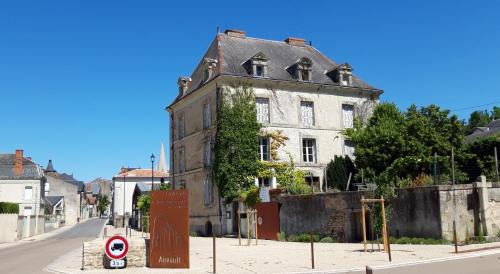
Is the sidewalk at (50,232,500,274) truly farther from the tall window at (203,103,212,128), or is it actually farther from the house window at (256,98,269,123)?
the tall window at (203,103,212,128)

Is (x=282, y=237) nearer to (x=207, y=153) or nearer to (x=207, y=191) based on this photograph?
(x=207, y=191)

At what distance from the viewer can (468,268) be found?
441 inches

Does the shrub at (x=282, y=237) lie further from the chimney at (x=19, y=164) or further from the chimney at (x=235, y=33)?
the chimney at (x=19, y=164)

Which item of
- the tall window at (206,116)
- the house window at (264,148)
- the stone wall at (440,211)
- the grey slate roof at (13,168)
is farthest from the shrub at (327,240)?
the grey slate roof at (13,168)

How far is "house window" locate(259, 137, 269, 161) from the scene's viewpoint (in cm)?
3109

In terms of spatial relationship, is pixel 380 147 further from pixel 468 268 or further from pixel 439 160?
pixel 468 268

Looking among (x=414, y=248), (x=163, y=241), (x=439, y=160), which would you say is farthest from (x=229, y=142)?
(x=163, y=241)

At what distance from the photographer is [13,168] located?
55156 mm

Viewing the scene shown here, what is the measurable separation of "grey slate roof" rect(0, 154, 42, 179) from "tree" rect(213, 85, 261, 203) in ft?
109

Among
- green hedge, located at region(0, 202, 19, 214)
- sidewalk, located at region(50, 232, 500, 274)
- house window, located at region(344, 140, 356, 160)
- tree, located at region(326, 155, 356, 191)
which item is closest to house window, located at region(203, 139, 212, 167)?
tree, located at region(326, 155, 356, 191)

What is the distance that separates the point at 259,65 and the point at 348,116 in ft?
24.1

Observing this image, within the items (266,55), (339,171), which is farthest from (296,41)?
(339,171)

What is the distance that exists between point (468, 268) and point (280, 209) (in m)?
14.6

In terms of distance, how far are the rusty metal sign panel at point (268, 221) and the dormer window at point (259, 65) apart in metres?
9.50
